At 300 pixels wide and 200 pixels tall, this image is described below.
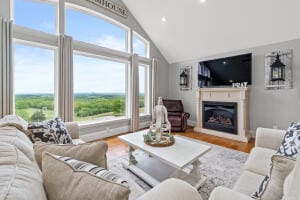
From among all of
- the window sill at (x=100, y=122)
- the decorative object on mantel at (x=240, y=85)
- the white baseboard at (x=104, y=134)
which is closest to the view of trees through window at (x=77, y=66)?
the window sill at (x=100, y=122)

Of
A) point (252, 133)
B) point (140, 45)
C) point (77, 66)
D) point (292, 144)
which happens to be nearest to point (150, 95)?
point (140, 45)

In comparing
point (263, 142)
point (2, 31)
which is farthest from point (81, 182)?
point (2, 31)

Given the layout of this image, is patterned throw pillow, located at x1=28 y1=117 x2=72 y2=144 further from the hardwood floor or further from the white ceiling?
the white ceiling

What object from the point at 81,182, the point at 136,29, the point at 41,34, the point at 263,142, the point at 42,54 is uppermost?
the point at 136,29

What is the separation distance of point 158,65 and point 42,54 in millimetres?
3328

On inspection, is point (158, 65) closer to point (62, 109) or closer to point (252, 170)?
point (62, 109)

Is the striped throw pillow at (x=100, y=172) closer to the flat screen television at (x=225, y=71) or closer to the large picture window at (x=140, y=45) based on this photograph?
the flat screen television at (x=225, y=71)

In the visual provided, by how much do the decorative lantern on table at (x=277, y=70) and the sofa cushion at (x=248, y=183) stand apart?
117 inches

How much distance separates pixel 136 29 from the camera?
4.65 meters

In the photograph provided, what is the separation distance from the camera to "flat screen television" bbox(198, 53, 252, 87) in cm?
379

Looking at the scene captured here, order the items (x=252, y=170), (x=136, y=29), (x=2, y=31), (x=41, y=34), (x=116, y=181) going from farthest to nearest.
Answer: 1. (x=136, y=29)
2. (x=41, y=34)
3. (x=2, y=31)
4. (x=252, y=170)
5. (x=116, y=181)

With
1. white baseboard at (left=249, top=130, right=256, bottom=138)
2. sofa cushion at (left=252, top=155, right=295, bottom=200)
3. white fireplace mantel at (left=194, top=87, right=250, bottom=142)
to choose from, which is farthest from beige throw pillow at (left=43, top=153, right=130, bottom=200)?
white baseboard at (left=249, top=130, right=256, bottom=138)

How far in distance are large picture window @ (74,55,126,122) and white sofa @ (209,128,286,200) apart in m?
3.37

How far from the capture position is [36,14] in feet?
9.97
